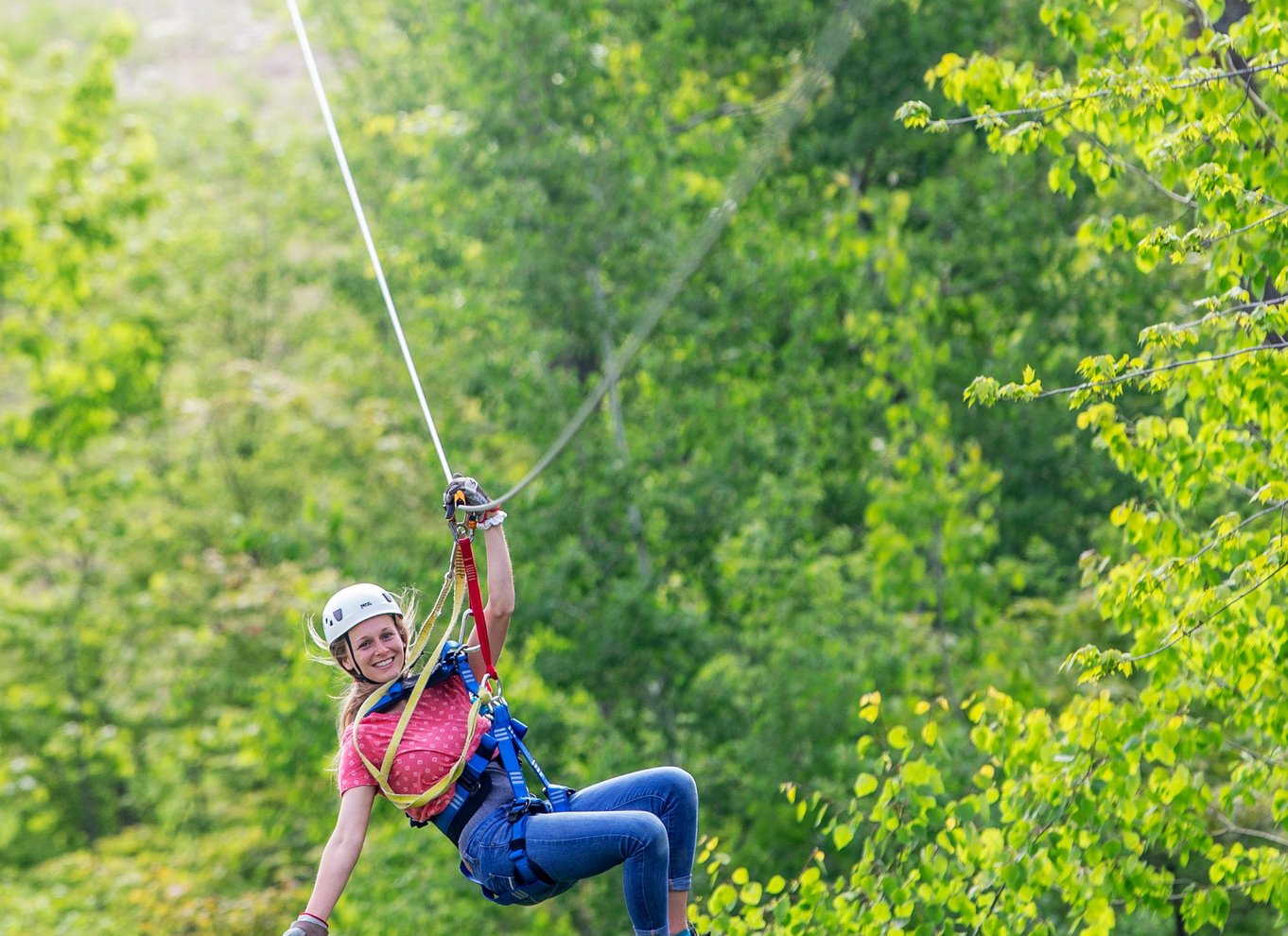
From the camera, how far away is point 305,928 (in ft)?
12.7

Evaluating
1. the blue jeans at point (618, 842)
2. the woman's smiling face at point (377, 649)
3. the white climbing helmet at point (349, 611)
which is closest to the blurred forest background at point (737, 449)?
the blue jeans at point (618, 842)

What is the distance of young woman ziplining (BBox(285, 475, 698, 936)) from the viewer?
4055mm

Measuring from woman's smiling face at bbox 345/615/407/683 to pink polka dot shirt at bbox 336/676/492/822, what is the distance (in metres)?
0.12

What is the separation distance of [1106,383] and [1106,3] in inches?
68.9

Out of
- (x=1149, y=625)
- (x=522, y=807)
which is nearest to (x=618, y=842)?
(x=522, y=807)

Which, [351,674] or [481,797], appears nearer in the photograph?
[481,797]

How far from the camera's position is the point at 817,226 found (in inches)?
502

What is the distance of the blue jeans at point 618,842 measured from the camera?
4.04 m

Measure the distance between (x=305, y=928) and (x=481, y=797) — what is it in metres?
0.61

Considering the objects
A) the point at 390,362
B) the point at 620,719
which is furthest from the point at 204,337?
the point at 620,719

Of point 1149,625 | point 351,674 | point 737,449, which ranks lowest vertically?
point 737,449

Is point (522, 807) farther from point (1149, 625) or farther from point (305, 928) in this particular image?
point (1149, 625)

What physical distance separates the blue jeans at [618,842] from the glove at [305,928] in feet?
1.53

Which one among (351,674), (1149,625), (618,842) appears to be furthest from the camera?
(1149,625)
